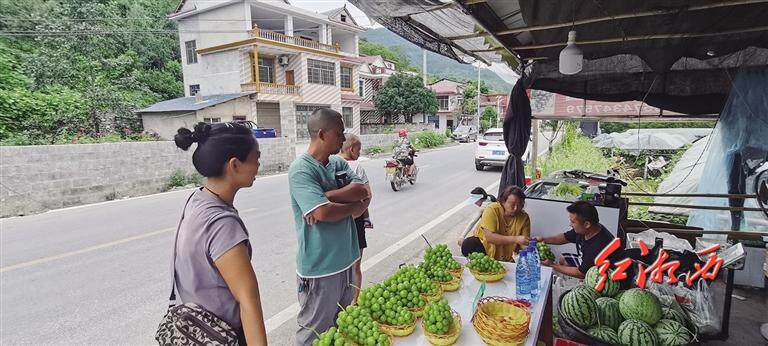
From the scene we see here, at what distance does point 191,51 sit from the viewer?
23531mm

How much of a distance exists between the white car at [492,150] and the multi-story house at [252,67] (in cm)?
1025

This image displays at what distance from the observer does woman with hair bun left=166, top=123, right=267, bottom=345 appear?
1.53 meters

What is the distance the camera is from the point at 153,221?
7078 mm

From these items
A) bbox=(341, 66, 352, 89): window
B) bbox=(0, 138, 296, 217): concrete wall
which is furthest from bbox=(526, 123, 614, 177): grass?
bbox=(341, 66, 352, 89): window

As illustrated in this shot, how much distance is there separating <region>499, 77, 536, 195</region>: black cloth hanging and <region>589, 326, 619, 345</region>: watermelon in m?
2.55

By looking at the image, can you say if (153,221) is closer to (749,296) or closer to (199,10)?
(749,296)

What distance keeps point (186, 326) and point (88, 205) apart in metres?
9.37

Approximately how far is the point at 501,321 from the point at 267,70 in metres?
22.8

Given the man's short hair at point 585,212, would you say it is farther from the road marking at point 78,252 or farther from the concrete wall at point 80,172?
the concrete wall at point 80,172

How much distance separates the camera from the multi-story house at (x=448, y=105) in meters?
43.9

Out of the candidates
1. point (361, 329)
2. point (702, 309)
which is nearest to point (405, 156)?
point (702, 309)

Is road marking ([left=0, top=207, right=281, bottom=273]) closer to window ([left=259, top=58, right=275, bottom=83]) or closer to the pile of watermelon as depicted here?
the pile of watermelon

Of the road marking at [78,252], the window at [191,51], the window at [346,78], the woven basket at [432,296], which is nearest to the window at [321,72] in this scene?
the window at [346,78]

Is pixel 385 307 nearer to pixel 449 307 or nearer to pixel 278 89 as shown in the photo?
pixel 449 307
